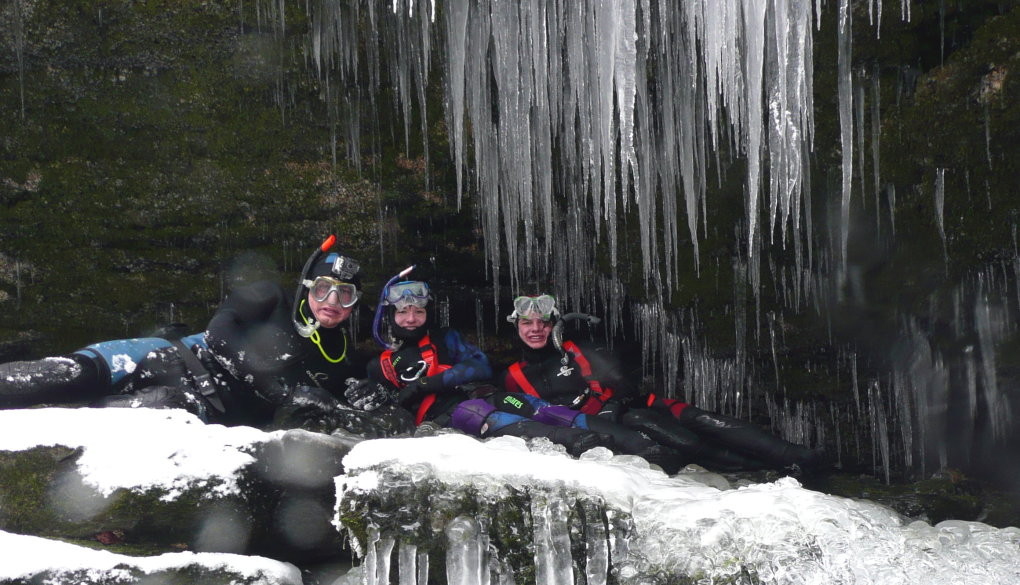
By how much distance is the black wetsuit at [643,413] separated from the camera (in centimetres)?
621

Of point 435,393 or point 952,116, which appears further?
point 435,393

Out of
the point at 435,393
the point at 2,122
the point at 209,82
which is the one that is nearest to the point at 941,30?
the point at 435,393

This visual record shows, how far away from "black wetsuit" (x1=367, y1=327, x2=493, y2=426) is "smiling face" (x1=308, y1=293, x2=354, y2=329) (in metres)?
0.64

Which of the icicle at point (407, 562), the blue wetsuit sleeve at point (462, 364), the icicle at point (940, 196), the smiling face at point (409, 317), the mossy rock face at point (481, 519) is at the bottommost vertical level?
the icicle at point (407, 562)

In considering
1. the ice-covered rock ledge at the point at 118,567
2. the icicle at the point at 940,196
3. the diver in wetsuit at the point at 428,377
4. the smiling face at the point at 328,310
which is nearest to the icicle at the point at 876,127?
the icicle at the point at 940,196

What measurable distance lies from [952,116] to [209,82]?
Result: 534cm

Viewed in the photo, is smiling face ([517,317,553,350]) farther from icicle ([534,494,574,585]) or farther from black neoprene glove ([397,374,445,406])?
icicle ([534,494,574,585])

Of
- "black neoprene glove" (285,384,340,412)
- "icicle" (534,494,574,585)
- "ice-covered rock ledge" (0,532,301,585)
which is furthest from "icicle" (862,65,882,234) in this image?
"ice-covered rock ledge" (0,532,301,585)

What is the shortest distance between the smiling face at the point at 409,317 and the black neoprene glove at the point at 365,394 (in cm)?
57

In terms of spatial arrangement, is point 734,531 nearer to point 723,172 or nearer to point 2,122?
point 723,172

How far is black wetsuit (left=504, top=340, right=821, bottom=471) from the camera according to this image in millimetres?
6211

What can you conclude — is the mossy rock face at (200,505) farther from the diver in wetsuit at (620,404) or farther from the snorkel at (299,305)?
the diver in wetsuit at (620,404)

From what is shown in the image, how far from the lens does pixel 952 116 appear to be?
5375mm

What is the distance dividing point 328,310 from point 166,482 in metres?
2.10
